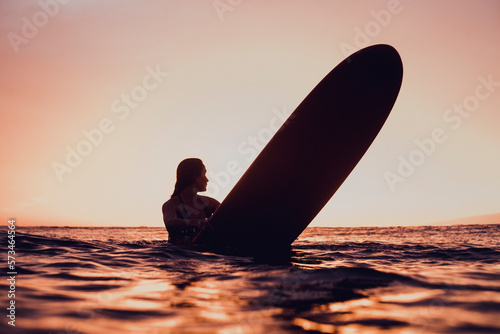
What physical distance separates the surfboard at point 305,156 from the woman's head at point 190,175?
0.62 meters

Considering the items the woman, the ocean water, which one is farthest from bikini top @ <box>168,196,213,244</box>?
the ocean water

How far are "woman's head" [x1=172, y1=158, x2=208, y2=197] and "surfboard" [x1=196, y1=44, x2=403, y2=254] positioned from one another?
24.5 inches

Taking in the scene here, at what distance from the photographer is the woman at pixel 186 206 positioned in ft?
15.9

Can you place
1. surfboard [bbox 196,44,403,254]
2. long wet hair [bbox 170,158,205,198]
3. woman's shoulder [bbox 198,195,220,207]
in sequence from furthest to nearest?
woman's shoulder [bbox 198,195,220,207] → long wet hair [bbox 170,158,205,198] → surfboard [bbox 196,44,403,254]

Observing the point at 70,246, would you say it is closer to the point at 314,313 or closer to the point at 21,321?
the point at 21,321

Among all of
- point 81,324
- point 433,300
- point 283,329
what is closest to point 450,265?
point 433,300

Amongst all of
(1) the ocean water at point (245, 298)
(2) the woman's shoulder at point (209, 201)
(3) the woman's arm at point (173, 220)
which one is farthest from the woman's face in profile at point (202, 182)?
(1) the ocean water at point (245, 298)

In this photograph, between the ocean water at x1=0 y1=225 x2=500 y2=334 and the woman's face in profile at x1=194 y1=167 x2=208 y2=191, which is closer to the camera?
the ocean water at x1=0 y1=225 x2=500 y2=334

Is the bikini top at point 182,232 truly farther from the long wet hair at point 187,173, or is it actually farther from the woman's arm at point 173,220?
the long wet hair at point 187,173

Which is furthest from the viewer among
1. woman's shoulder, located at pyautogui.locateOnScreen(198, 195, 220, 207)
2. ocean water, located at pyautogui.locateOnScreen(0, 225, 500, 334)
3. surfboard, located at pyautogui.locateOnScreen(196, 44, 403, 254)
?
woman's shoulder, located at pyautogui.locateOnScreen(198, 195, 220, 207)

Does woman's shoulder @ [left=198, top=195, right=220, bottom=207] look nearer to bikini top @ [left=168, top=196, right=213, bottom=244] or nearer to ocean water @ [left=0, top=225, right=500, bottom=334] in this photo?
bikini top @ [left=168, top=196, right=213, bottom=244]

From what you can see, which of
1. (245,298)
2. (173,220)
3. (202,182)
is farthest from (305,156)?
(245,298)

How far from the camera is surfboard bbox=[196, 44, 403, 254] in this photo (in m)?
4.60

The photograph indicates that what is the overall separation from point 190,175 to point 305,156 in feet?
5.09
